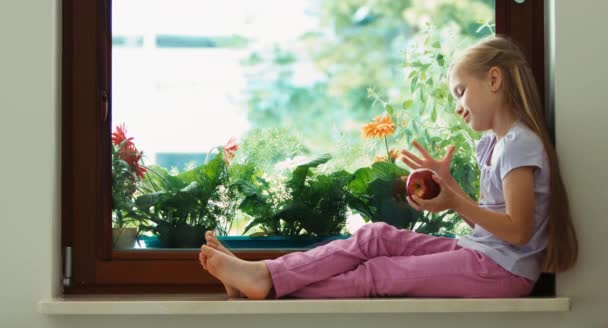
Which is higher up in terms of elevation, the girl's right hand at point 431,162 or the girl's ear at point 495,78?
the girl's ear at point 495,78

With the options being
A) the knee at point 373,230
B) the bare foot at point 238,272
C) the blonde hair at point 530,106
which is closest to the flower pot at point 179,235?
the bare foot at point 238,272

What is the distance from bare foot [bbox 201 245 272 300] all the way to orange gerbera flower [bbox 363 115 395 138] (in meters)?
0.52

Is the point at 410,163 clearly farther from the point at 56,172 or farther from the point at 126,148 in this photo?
the point at 56,172

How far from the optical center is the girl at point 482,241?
2186mm

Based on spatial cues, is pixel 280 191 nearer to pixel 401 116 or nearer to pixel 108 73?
pixel 401 116

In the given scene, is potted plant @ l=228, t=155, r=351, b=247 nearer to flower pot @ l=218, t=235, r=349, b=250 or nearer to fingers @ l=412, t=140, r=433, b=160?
flower pot @ l=218, t=235, r=349, b=250

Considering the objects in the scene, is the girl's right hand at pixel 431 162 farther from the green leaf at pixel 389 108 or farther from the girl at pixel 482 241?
the green leaf at pixel 389 108

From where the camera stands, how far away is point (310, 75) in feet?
8.21

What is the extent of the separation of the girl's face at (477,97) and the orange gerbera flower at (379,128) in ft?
0.74

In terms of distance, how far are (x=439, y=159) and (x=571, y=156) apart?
1.13 ft

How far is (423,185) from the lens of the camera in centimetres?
222

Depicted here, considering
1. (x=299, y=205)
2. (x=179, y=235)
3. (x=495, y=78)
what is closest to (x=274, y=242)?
(x=299, y=205)

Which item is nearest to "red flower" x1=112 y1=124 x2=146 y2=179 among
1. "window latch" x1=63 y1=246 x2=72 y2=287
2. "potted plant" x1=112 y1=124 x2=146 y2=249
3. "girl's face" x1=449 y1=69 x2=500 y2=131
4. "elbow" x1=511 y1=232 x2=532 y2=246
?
"potted plant" x1=112 y1=124 x2=146 y2=249

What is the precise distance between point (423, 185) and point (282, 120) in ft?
1.56
